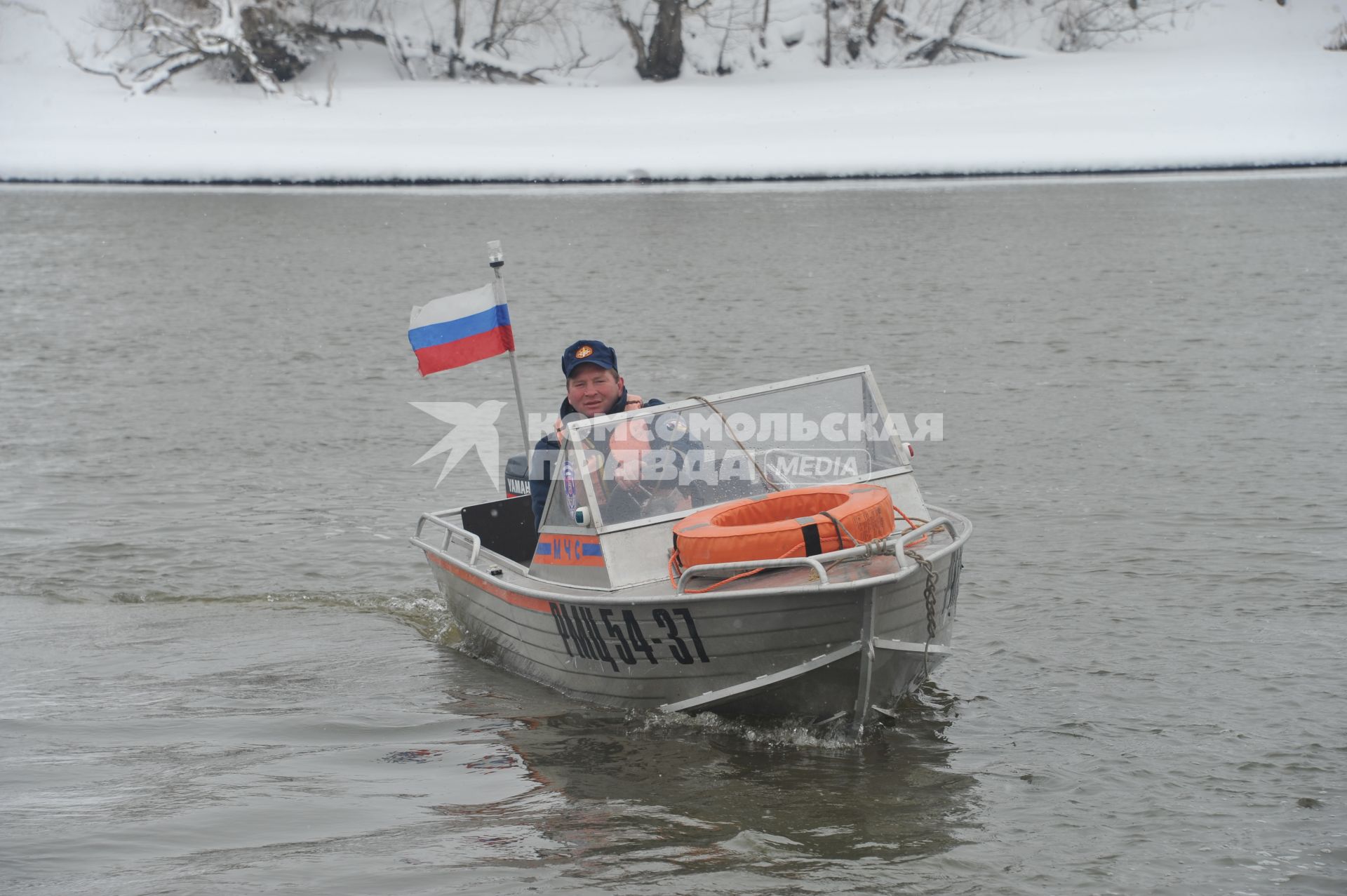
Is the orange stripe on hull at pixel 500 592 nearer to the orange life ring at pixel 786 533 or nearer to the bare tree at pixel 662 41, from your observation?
the orange life ring at pixel 786 533

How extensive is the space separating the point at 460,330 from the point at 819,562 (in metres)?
3.63

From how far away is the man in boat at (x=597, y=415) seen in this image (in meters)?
→ 7.77

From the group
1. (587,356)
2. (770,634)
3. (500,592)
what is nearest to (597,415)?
(587,356)

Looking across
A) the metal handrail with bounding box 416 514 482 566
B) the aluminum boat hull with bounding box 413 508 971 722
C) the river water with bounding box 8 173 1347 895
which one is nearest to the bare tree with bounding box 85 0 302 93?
the river water with bounding box 8 173 1347 895

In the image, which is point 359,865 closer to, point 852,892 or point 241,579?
point 852,892

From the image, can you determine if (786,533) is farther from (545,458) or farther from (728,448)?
(545,458)

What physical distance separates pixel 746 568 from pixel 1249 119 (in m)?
43.7

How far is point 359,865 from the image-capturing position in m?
5.93

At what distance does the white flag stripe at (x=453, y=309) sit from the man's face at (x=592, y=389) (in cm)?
141

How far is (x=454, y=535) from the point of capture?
9.77m

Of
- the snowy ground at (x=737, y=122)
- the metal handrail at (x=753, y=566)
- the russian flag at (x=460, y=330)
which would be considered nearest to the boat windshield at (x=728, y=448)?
the metal handrail at (x=753, y=566)

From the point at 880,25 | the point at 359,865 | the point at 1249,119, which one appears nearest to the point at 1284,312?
the point at 359,865

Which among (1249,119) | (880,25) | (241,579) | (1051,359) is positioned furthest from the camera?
(880,25)

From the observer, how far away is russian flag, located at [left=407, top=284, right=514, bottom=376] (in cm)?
945
